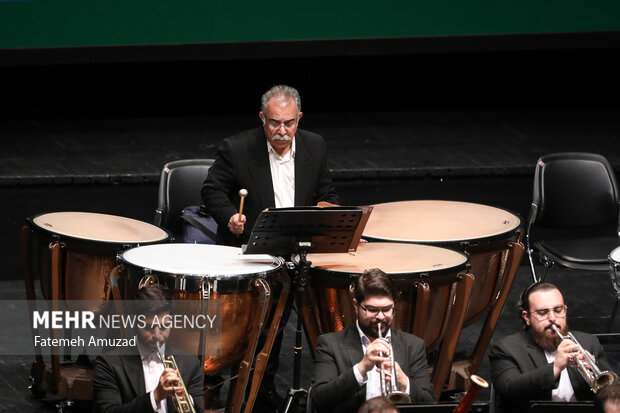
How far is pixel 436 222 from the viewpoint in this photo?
4.95m

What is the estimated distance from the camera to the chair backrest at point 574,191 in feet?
18.8

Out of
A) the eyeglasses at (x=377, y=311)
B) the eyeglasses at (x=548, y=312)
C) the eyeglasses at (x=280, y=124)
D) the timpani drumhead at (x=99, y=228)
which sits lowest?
the eyeglasses at (x=548, y=312)

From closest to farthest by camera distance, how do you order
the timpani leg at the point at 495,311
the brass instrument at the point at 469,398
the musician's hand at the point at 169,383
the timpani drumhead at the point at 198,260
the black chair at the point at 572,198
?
the brass instrument at the point at 469,398 < the musician's hand at the point at 169,383 < the timpani drumhead at the point at 198,260 < the timpani leg at the point at 495,311 < the black chair at the point at 572,198

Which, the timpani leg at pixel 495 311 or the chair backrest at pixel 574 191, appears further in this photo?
the chair backrest at pixel 574 191

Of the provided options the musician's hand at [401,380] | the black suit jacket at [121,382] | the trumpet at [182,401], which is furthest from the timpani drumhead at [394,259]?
the trumpet at [182,401]

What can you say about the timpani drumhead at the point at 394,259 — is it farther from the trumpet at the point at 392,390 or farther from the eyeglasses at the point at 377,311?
the trumpet at the point at 392,390

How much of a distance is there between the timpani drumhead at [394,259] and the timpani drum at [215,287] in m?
0.25

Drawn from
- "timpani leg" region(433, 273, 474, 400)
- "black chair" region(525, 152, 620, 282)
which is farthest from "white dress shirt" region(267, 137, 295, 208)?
"black chair" region(525, 152, 620, 282)

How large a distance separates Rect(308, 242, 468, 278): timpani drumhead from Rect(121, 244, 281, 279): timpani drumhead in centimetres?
25

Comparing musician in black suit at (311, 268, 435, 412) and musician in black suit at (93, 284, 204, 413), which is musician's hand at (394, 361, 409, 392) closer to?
musician in black suit at (311, 268, 435, 412)

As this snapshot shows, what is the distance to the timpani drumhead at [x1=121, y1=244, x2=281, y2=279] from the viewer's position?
4.01 meters

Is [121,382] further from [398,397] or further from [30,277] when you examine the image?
[30,277]

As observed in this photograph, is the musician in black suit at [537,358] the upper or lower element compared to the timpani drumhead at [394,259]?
lower

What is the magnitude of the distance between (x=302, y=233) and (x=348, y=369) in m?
0.61
